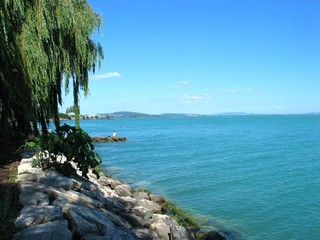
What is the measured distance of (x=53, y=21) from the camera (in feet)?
40.5

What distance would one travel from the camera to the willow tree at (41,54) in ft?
34.3

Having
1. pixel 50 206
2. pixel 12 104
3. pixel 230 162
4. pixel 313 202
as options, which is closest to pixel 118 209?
pixel 50 206

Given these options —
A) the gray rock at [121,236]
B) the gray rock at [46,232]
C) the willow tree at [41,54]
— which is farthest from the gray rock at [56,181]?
the willow tree at [41,54]

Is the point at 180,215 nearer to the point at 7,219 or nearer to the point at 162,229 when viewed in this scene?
the point at 162,229

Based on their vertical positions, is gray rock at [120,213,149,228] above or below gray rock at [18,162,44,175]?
below

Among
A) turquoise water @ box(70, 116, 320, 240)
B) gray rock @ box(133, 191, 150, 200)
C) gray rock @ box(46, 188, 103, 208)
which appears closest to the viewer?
gray rock @ box(46, 188, 103, 208)

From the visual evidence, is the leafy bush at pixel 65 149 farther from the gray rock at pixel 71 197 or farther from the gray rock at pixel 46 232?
the gray rock at pixel 46 232

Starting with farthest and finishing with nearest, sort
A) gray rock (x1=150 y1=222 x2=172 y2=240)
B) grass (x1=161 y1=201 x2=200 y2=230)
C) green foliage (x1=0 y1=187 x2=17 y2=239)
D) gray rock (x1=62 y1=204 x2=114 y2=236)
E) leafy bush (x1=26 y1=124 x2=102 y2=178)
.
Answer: grass (x1=161 y1=201 x2=200 y2=230)
gray rock (x1=150 y1=222 x2=172 y2=240)
leafy bush (x1=26 y1=124 x2=102 y2=178)
gray rock (x1=62 y1=204 x2=114 y2=236)
green foliage (x1=0 y1=187 x2=17 y2=239)

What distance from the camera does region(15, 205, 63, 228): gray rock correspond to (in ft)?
16.8

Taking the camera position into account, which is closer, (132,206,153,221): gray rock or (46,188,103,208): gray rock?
(46,188,103,208): gray rock

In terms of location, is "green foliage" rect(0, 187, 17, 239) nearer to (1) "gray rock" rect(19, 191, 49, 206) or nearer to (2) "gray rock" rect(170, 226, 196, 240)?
(1) "gray rock" rect(19, 191, 49, 206)

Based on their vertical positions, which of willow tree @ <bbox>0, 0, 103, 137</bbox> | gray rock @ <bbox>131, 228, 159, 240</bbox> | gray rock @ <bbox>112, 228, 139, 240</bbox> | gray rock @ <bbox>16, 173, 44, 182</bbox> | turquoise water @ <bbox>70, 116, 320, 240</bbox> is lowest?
turquoise water @ <bbox>70, 116, 320, 240</bbox>

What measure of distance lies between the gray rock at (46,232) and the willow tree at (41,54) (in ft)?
20.9

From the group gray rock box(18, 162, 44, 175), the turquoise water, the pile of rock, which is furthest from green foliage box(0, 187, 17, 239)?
the turquoise water
